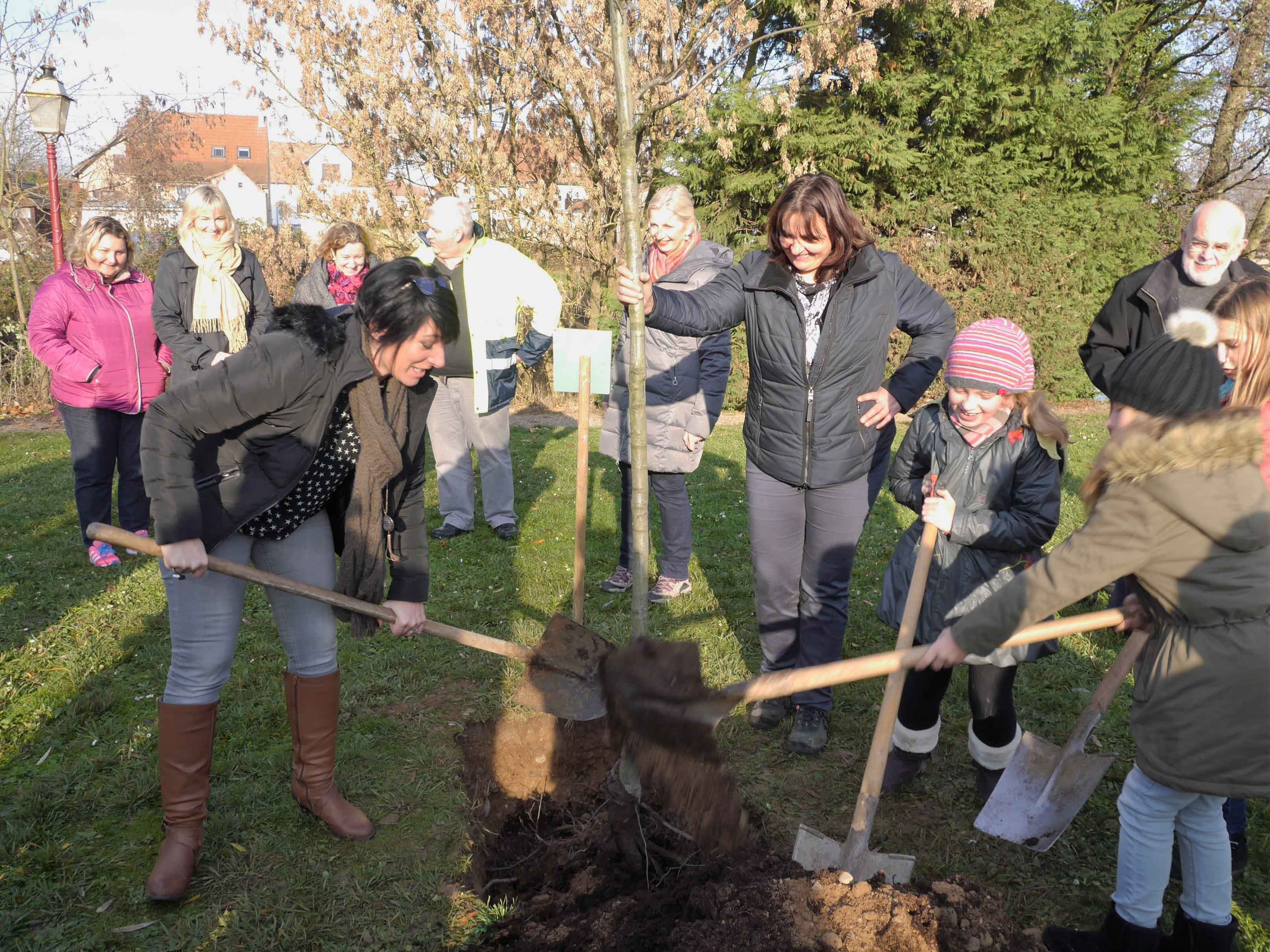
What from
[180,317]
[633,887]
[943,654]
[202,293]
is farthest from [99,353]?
[943,654]

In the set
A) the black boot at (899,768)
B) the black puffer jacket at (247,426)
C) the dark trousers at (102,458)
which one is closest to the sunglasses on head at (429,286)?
the black puffer jacket at (247,426)

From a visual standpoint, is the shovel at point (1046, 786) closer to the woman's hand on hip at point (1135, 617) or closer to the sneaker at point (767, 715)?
the woman's hand on hip at point (1135, 617)

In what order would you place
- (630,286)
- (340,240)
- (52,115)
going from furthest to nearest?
1. (52,115)
2. (340,240)
3. (630,286)

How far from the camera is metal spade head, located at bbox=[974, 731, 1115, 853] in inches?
117

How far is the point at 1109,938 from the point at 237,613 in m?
2.75

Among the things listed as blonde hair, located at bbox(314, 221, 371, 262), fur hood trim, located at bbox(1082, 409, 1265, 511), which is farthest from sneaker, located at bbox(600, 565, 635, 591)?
fur hood trim, located at bbox(1082, 409, 1265, 511)

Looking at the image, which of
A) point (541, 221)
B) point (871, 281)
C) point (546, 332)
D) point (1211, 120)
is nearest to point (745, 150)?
point (541, 221)

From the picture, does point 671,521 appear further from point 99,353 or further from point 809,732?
point 99,353

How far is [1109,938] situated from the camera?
99.3 inches

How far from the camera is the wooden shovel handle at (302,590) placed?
8.66 feet

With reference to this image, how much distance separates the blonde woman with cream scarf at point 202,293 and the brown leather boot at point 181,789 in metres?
3.12

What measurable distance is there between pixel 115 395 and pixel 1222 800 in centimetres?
590

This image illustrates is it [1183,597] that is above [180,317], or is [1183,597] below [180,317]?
below

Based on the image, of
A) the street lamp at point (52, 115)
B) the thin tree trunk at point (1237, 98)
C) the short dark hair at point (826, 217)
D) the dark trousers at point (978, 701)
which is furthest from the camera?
the thin tree trunk at point (1237, 98)
